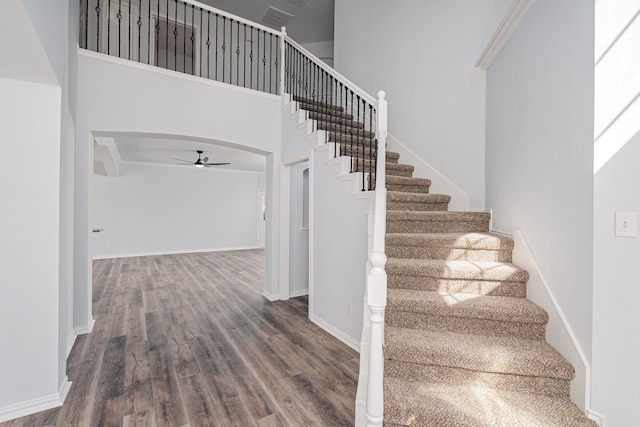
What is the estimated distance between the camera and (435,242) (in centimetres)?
247

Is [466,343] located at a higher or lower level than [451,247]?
lower

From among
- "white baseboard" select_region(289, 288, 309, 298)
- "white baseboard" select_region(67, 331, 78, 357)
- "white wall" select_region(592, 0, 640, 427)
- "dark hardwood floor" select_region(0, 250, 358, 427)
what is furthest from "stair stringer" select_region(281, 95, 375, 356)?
"white baseboard" select_region(67, 331, 78, 357)

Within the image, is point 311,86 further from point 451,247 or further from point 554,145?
point 554,145

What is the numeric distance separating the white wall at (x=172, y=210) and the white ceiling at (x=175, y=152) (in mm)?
626

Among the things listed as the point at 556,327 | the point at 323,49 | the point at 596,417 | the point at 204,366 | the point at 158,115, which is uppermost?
the point at 323,49

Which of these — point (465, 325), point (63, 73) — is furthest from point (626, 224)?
point (63, 73)

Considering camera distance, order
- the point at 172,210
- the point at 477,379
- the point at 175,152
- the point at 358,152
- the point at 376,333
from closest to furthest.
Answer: the point at 376,333 → the point at 477,379 → the point at 358,152 → the point at 175,152 → the point at 172,210

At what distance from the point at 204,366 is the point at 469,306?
2.11 m

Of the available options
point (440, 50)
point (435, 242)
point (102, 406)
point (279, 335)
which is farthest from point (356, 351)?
point (440, 50)

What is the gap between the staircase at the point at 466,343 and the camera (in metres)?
1.52

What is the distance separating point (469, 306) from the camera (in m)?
1.95

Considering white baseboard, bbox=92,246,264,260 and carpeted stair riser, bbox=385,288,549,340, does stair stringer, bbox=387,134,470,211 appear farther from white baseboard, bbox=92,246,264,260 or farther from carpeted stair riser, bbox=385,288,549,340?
white baseboard, bbox=92,246,264,260

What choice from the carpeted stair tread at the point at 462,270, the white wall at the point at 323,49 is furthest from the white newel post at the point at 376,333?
the white wall at the point at 323,49

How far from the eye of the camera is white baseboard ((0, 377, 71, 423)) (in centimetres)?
194
